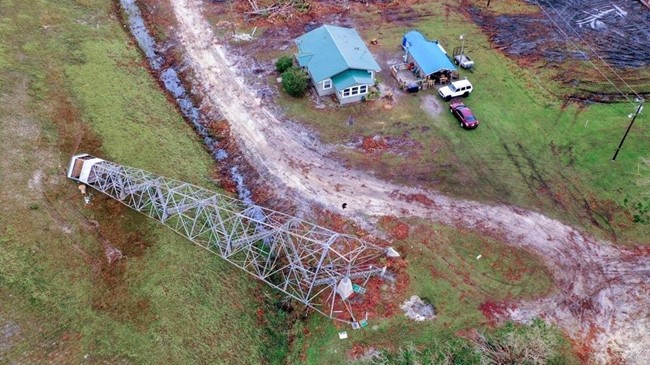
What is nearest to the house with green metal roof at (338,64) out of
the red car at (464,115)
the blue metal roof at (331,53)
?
the blue metal roof at (331,53)

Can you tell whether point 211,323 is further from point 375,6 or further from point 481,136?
point 375,6

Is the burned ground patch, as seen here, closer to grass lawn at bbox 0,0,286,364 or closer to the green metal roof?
the green metal roof

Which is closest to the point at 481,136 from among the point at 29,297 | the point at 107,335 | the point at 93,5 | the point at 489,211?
the point at 489,211

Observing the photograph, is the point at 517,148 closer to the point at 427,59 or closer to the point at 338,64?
the point at 427,59

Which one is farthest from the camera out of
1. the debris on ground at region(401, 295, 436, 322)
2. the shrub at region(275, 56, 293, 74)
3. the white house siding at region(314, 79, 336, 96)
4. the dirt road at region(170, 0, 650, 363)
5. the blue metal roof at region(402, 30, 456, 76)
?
the shrub at region(275, 56, 293, 74)

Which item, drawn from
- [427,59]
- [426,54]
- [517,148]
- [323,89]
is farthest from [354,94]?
[517,148]

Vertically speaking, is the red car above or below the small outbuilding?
below

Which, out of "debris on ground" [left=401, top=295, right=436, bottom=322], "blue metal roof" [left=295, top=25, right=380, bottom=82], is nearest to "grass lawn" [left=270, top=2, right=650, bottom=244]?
"blue metal roof" [left=295, top=25, right=380, bottom=82]
